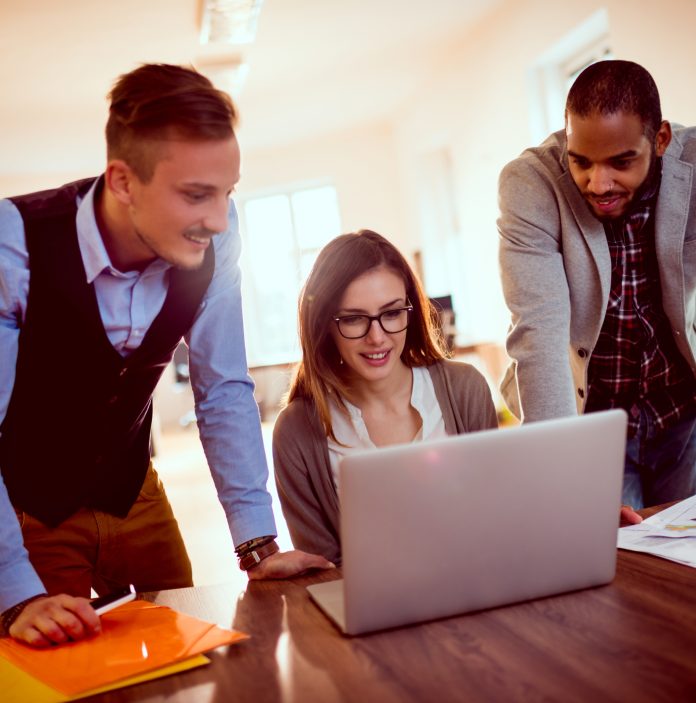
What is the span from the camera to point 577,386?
1929 millimetres

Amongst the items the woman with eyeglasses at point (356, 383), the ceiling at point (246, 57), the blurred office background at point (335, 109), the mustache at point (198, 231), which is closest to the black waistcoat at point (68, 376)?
the mustache at point (198, 231)

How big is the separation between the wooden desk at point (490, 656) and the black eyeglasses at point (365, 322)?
2.69ft

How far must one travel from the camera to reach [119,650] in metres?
1.09

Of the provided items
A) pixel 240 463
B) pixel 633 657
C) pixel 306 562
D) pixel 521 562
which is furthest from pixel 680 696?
pixel 240 463

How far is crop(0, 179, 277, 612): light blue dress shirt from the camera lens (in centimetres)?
134

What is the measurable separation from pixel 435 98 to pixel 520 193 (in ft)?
22.5

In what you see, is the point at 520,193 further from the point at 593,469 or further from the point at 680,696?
the point at 680,696

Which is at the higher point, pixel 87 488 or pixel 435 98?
pixel 435 98

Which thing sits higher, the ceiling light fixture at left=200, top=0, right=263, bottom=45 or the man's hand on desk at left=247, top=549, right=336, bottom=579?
the ceiling light fixture at left=200, top=0, right=263, bottom=45

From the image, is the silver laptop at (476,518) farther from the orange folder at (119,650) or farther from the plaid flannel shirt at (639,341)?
the plaid flannel shirt at (639,341)

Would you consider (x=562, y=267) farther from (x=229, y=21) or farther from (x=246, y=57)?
(x=246, y=57)

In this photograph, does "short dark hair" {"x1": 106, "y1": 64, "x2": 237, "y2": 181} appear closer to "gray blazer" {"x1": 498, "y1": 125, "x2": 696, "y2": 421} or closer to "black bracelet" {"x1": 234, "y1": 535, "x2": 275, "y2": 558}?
"black bracelet" {"x1": 234, "y1": 535, "x2": 275, "y2": 558}

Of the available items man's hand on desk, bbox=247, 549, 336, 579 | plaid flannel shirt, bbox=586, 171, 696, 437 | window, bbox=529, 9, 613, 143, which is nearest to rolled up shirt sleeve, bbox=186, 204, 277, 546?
man's hand on desk, bbox=247, 549, 336, 579

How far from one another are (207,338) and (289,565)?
18.0 inches
